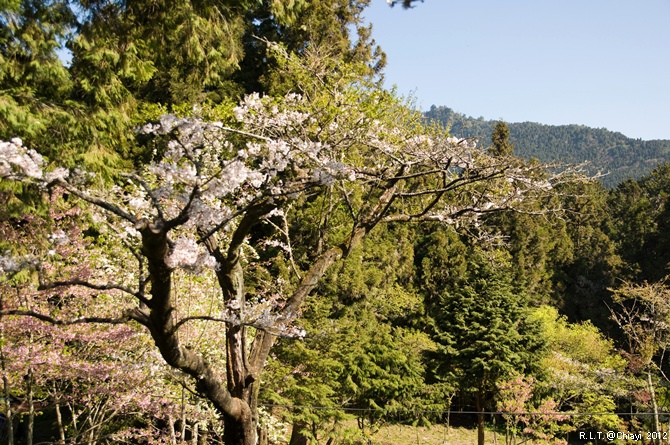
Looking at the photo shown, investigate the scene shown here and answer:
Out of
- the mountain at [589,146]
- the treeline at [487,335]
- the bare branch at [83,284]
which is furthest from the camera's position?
the mountain at [589,146]

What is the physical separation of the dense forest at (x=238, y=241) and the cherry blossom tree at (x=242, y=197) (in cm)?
2

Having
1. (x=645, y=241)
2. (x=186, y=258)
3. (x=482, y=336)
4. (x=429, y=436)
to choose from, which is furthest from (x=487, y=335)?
(x=186, y=258)

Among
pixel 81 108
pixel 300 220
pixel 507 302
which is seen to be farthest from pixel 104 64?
pixel 507 302

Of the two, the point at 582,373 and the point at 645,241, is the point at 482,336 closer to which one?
the point at 582,373

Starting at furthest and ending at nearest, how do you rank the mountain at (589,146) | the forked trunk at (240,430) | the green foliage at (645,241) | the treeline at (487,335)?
the mountain at (589,146), the green foliage at (645,241), the treeline at (487,335), the forked trunk at (240,430)

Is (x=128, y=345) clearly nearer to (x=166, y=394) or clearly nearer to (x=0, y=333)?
(x=166, y=394)

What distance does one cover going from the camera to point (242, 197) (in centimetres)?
479

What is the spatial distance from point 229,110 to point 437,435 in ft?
44.7

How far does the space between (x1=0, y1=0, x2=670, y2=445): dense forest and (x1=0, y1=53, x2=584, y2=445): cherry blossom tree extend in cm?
2

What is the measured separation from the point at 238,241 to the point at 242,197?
1.34 meters

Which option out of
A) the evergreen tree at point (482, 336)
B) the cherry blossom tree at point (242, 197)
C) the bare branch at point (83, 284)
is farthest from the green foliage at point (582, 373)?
the bare branch at point (83, 284)

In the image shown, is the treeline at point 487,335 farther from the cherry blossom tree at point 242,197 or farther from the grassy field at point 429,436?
the cherry blossom tree at point 242,197

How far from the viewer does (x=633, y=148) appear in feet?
427

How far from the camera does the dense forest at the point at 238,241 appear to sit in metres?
3.04
